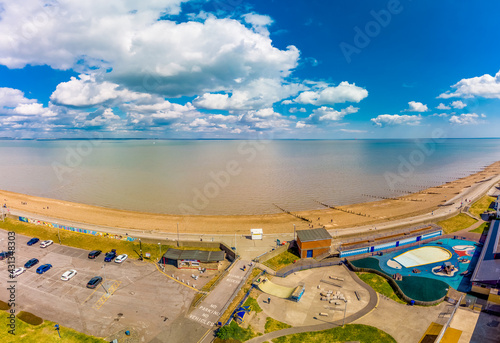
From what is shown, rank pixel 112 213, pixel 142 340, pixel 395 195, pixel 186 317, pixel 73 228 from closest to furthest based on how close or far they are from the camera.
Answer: pixel 142 340
pixel 186 317
pixel 73 228
pixel 112 213
pixel 395 195

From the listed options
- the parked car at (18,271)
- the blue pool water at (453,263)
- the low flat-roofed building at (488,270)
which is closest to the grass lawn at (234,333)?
the blue pool water at (453,263)

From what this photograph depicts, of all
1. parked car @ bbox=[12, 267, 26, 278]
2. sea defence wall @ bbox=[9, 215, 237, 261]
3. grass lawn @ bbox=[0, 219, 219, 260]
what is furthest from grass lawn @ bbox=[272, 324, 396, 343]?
parked car @ bbox=[12, 267, 26, 278]

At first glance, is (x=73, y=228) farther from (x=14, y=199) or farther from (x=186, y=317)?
(x=14, y=199)

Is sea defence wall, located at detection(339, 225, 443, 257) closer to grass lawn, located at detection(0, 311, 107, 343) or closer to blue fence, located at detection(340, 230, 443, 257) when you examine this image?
blue fence, located at detection(340, 230, 443, 257)

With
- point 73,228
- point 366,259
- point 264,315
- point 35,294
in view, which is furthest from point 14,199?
point 366,259

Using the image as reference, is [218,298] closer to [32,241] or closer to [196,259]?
[196,259]

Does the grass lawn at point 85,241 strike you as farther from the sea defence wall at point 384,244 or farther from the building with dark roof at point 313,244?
the sea defence wall at point 384,244

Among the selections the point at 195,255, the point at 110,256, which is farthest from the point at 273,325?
the point at 110,256
